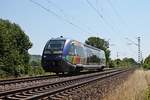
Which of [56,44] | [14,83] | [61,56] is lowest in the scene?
[14,83]

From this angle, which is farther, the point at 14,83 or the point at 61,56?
the point at 61,56

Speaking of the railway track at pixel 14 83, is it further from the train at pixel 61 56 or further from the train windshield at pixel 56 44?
the train windshield at pixel 56 44

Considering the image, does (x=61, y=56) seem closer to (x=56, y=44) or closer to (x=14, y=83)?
(x=56, y=44)

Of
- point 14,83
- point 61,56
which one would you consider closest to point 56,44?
point 61,56

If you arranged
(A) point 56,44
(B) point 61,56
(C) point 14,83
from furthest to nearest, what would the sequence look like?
1. (A) point 56,44
2. (B) point 61,56
3. (C) point 14,83

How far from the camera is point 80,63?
38.7 metres

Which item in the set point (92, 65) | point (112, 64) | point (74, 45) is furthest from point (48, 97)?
point (112, 64)

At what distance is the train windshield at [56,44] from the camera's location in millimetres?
34253

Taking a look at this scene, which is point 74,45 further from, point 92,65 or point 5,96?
point 5,96

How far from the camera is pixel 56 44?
34.6 m

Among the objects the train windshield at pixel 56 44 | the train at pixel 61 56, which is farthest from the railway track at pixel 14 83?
the train windshield at pixel 56 44

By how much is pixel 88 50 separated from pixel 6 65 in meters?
10.5

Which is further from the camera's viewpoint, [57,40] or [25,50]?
[25,50]

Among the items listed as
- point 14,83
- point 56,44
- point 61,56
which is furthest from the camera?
point 56,44
